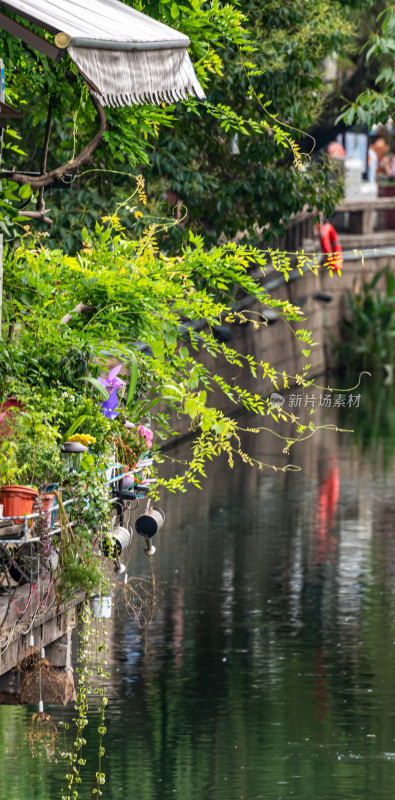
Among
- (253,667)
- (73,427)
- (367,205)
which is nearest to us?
(73,427)

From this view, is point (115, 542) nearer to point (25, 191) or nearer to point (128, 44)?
point (25, 191)

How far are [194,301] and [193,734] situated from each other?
6149 millimetres

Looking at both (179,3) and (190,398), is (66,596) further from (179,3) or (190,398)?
(179,3)

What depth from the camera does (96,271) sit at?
8.42 meters

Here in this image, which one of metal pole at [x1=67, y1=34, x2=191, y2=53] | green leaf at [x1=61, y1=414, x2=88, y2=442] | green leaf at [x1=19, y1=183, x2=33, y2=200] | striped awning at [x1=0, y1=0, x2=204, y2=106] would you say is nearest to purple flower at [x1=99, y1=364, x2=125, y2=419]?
green leaf at [x1=61, y1=414, x2=88, y2=442]

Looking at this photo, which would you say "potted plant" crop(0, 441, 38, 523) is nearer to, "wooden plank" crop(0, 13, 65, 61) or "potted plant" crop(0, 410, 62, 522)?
"potted plant" crop(0, 410, 62, 522)

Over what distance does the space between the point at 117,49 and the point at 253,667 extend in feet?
32.0

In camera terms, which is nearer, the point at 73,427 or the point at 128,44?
the point at 128,44

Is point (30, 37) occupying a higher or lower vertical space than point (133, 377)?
higher

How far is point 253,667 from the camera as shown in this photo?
15633 mm

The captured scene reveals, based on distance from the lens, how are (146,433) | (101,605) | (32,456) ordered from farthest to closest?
(146,433)
(101,605)
(32,456)

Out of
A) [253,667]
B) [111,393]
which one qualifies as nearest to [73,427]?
[111,393]

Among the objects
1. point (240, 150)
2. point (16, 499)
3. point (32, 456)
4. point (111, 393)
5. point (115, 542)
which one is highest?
point (240, 150)

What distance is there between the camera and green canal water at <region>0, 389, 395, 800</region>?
12.7 m
